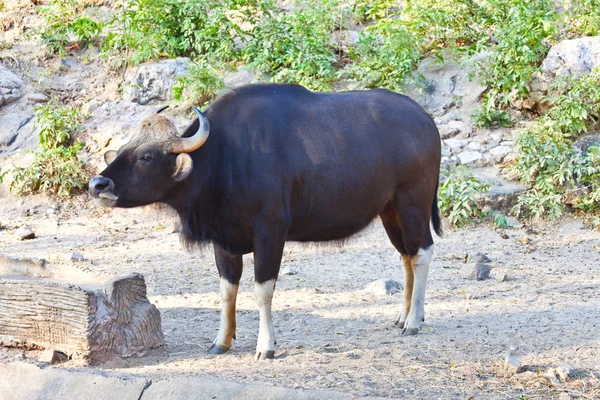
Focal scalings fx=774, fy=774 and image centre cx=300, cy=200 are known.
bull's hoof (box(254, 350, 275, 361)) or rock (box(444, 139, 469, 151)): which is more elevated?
rock (box(444, 139, 469, 151))

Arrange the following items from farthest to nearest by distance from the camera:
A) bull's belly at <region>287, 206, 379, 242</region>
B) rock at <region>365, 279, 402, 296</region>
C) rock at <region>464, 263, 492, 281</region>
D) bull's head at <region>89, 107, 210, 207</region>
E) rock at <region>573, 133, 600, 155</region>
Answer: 1. rock at <region>573, 133, 600, 155</region>
2. rock at <region>464, 263, 492, 281</region>
3. rock at <region>365, 279, 402, 296</region>
4. bull's belly at <region>287, 206, 379, 242</region>
5. bull's head at <region>89, 107, 210, 207</region>

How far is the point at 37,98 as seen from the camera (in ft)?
43.8

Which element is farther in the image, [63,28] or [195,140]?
[63,28]

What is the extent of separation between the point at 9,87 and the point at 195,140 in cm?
900

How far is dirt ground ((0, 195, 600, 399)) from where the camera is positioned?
514 centimetres

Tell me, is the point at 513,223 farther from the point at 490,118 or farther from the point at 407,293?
the point at 407,293

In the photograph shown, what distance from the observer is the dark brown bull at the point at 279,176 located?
5719mm

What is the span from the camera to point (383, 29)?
41.4ft

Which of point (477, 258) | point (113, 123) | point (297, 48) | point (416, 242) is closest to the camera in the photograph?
point (416, 242)

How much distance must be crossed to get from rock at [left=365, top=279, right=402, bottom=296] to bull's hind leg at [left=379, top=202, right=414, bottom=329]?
93 cm

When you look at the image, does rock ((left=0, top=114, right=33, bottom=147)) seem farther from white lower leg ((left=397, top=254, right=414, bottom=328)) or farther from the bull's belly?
white lower leg ((left=397, top=254, right=414, bottom=328))

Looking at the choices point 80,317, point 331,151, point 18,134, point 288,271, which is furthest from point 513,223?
point 18,134

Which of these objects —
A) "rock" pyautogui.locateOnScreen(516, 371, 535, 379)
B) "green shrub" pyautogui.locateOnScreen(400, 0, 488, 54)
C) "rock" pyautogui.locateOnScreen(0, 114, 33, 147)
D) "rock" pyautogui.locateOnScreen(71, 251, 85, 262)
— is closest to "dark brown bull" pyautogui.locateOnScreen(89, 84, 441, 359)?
"rock" pyautogui.locateOnScreen(516, 371, 535, 379)

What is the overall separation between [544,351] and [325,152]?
2.25 metres
